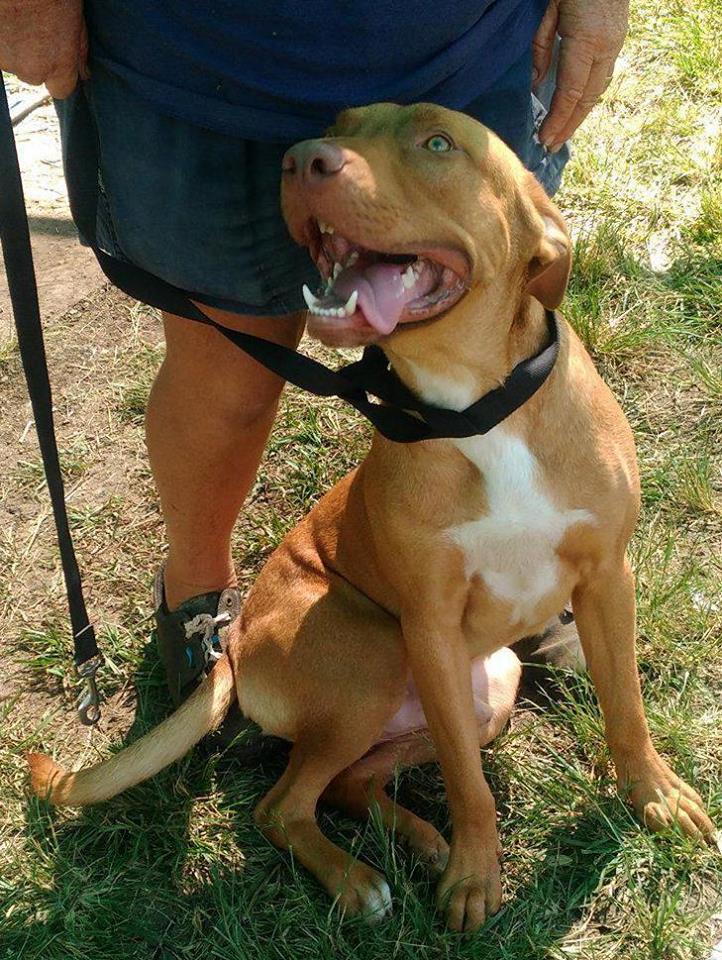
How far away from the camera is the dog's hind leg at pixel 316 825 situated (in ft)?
9.37

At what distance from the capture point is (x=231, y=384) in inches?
116

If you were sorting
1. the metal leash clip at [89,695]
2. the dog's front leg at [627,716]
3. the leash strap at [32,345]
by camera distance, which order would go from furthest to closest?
the metal leash clip at [89,695] < the dog's front leg at [627,716] < the leash strap at [32,345]

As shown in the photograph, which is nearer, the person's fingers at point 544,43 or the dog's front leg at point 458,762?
the person's fingers at point 544,43

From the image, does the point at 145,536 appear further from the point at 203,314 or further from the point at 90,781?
the point at 203,314

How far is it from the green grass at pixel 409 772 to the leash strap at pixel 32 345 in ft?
1.20

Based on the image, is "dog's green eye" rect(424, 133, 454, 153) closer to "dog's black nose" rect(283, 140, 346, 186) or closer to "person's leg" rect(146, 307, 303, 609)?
"dog's black nose" rect(283, 140, 346, 186)

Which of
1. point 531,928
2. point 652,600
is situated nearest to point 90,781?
point 531,928

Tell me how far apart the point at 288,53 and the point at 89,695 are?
1.90 m

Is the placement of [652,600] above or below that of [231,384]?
below

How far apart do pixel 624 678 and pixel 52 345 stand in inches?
108

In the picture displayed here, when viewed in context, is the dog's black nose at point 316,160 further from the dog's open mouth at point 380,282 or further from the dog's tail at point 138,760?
the dog's tail at point 138,760

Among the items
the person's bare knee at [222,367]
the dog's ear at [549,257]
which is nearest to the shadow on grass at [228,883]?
the person's bare knee at [222,367]

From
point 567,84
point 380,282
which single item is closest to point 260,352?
point 380,282

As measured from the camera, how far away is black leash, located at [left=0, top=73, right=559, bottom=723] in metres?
2.55
